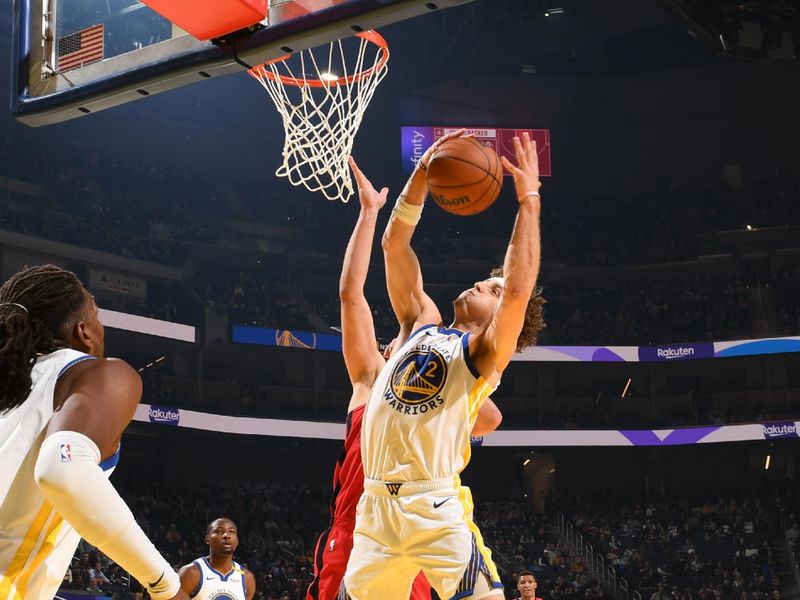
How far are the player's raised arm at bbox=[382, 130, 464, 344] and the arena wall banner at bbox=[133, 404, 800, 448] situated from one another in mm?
18683

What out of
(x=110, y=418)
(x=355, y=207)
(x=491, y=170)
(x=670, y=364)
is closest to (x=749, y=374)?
(x=670, y=364)

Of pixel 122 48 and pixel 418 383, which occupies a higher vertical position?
pixel 122 48

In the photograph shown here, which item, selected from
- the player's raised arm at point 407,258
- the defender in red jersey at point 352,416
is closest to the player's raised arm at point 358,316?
the defender in red jersey at point 352,416

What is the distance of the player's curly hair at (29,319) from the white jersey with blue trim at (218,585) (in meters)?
5.91

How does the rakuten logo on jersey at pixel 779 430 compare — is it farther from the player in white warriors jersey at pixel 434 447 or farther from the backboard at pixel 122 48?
the backboard at pixel 122 48

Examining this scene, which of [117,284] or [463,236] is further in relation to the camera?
[463,236]

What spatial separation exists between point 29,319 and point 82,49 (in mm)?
3070

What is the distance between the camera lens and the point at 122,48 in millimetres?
5027

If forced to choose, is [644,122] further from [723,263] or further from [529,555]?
[529,555]

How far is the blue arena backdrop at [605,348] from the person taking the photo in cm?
2397

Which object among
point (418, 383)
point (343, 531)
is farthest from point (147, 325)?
point (418, 383)

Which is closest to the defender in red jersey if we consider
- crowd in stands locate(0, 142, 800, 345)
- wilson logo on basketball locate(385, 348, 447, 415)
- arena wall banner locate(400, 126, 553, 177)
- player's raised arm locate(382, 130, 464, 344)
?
player's raised arm locate(382, 130, 464, 344)

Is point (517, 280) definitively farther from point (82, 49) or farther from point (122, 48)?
point (82, 49)

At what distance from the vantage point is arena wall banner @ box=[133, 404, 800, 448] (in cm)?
2295
